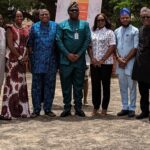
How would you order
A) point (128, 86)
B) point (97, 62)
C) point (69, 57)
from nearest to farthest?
point (69, 57) < point (97, 62) < point (128, 86)

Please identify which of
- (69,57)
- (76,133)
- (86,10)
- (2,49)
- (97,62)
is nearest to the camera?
(76,133)

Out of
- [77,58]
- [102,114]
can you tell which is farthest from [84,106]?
[77,58]

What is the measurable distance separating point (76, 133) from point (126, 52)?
2035mm

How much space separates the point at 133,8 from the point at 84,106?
6.81 metres

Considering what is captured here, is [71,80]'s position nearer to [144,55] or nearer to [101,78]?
[101,78]

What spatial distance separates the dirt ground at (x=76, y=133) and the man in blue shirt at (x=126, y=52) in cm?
55

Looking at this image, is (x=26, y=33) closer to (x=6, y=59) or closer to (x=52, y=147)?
(x=6, y=59)

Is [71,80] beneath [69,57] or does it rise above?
beneath

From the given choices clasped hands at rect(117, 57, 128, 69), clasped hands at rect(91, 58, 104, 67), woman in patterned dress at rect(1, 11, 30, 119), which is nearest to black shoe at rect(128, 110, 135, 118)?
clasped hands at rect(117, 57, 128, 69)

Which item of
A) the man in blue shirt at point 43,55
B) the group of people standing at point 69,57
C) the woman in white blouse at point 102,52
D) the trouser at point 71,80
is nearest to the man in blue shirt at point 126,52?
the group of people standing at point 69,57

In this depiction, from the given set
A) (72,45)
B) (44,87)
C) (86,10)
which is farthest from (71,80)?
(86,10)

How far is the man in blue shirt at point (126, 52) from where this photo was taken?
8.21m

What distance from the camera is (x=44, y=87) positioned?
829cm

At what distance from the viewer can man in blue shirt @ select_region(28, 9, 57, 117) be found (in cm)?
809
